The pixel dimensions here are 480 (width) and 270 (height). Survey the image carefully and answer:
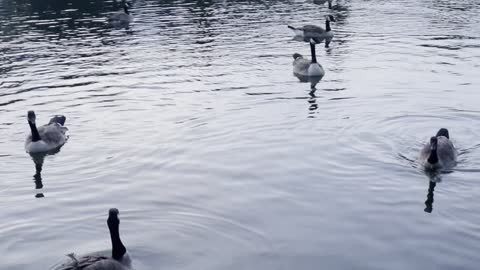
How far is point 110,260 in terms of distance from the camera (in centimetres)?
1260

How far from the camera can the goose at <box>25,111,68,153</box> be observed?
2231 cm

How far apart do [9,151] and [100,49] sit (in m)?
22.3

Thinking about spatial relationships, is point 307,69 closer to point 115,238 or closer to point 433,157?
point 433,157

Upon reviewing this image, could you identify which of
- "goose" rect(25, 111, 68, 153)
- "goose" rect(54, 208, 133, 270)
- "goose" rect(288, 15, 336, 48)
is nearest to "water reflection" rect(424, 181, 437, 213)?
"goose" rect(54, 208, 133, 270)

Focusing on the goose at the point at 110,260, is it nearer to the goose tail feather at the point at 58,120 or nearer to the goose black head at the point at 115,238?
the goose black head at the point at 115,238

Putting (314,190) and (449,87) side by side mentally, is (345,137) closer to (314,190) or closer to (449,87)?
(314,190)

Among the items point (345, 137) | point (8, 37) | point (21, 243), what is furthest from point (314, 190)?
point (8, 37)

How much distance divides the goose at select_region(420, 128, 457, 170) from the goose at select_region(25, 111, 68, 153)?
13.9 meters

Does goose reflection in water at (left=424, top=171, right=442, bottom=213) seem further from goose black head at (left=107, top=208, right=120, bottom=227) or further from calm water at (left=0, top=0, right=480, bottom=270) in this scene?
goose black head at (left=107, top=208, right=120, bottom=227)

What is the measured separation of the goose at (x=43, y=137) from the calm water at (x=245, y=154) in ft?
1.56

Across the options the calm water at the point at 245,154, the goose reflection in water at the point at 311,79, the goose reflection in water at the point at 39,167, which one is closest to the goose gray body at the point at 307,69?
the goose reflection in water at the point at 311,79

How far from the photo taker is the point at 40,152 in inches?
885

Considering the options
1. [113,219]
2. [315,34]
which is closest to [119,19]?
[315,34]

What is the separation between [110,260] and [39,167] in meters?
10.0
